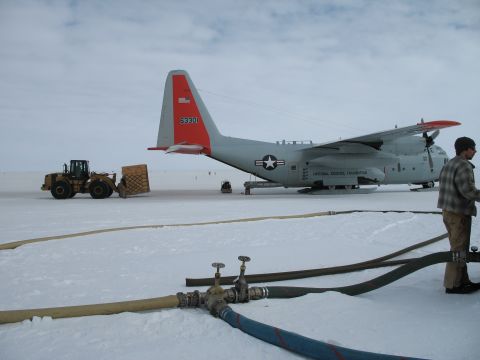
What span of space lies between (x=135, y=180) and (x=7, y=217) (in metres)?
9.58

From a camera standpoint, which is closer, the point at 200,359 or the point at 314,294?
the point at 200,359

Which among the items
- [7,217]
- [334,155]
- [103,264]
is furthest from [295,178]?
[103,264]

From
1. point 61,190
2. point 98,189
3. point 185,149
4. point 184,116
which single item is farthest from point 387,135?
point 61,190

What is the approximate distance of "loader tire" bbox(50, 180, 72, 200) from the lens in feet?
65.7

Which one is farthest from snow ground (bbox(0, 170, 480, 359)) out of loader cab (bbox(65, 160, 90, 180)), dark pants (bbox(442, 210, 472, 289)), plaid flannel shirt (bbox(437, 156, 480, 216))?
loader cab (bbox(65, 160, 90, 180))

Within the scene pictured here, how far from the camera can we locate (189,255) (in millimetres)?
6551

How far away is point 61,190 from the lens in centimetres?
2012

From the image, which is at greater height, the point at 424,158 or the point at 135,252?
the point at 424,158

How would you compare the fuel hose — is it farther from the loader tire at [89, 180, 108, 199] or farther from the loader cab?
the loader cab

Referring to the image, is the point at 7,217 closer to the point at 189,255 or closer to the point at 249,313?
the point at 189,255

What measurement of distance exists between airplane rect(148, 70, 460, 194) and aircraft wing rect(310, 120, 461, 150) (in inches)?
2.1

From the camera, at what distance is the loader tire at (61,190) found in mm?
20031

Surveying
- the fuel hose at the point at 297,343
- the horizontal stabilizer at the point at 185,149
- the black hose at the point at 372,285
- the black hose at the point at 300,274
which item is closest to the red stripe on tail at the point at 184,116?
the horizontal stabilizer at the point at 185,149

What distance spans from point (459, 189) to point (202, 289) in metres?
3.29
